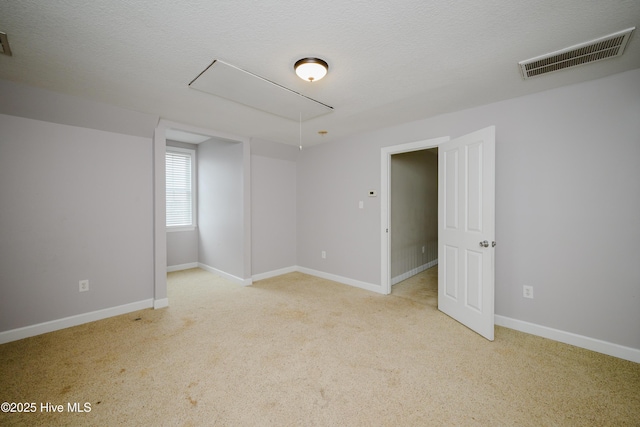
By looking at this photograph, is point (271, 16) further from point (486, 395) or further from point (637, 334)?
point (637, 334)

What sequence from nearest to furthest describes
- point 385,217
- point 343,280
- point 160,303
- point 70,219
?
1. point 70,219
2. point 160,303
3. point 385,217
4. point 343,280

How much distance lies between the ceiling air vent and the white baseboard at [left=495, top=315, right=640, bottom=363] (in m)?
2.34

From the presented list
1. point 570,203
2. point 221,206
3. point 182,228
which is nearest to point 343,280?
point 221,206

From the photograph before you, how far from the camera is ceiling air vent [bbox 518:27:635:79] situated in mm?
1707

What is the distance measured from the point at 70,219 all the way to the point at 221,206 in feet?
6.84

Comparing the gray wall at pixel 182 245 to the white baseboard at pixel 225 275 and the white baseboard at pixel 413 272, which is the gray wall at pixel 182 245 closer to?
the white baseboard at pixel 225 275

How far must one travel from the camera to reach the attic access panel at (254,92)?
2.11 metres

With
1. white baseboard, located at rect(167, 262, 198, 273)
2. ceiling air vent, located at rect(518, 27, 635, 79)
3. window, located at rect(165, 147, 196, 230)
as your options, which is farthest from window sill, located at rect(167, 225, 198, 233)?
ceiling air vent, located at rect(518, 27, 635, 79)

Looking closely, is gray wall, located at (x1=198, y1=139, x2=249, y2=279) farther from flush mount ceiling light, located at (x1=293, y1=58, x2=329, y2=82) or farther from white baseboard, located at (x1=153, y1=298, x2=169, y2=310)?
flush mount ceiling light, located at (x1=293, y1=58, x2=329, y2=82)

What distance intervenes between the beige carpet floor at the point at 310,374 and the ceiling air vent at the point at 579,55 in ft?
7.81

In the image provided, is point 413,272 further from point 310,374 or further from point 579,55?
point 579,55

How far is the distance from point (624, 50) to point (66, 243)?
5.24 metres

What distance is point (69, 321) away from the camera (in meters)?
2.75

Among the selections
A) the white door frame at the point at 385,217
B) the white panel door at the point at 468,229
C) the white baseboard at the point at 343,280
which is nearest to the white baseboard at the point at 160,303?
the white baseboard at the point at 343,280
